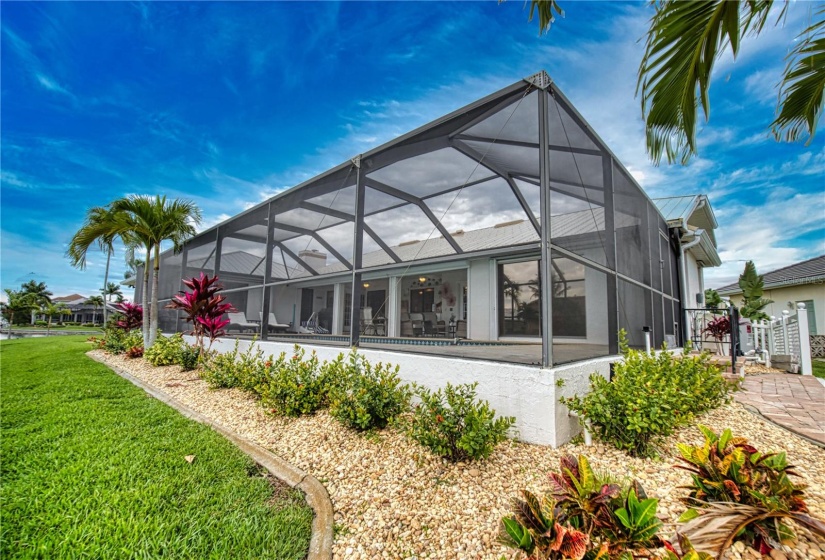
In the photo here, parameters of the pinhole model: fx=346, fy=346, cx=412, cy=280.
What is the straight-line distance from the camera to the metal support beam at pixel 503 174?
187 inches

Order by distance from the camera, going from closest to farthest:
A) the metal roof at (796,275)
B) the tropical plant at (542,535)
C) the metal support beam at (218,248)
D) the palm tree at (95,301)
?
the tropical plant at (542,535) → the metal support beam at (218,248) → the metal roof at (796,275) → the palm tree at (95,301)

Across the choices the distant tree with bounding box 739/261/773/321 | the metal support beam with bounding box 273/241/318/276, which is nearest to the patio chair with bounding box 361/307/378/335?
the metal support beam with bounding box 273/241/318/276

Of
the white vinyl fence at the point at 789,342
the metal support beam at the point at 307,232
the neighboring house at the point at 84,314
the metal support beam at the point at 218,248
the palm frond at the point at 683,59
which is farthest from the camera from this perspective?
the neighboring house at the point at 84,314

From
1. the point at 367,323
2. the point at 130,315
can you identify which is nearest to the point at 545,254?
the point at 367,323

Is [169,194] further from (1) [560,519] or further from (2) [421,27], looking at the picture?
(1) [560,519]

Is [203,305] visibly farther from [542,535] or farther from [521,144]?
[542,535]

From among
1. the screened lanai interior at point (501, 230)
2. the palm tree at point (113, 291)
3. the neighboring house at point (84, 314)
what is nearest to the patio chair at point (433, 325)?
the screened lanai interior at point (501, 230)

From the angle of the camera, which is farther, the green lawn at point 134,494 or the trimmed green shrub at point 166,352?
the trimmed green shrub at point 166,352

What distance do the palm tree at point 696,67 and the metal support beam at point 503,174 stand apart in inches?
72.8

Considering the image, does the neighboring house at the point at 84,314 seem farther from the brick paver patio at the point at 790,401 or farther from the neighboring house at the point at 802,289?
the neighboring house at the point at 802,289

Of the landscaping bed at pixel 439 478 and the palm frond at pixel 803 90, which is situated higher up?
the palm frond at pixel 803 90

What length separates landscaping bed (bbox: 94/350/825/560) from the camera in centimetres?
204

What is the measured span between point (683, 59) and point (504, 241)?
14.2 ft

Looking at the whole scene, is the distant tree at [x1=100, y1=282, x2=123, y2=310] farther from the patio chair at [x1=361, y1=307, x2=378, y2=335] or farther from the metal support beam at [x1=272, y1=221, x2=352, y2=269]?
the metal support beam at [x1=272, y1=221, x2=352, y2=269]
